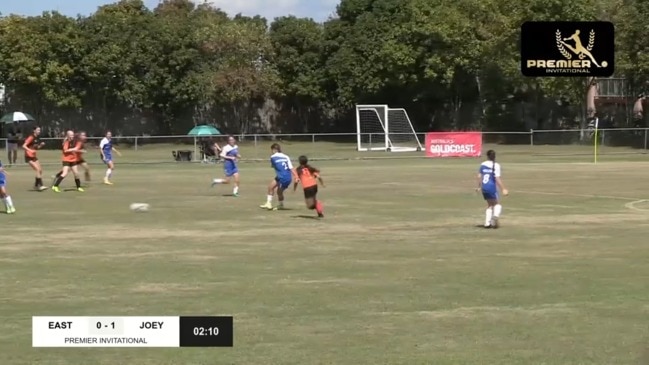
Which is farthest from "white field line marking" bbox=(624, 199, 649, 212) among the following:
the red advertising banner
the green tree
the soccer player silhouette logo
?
the green tree

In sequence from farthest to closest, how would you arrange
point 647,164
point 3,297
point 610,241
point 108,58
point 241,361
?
point 108,58 < point 647,164 < point 610,241 < point 3,297 < point 241,361

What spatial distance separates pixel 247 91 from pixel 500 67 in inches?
726

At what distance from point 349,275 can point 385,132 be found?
4700cm

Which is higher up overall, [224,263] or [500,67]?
[500,67]

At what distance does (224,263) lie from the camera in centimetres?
1584

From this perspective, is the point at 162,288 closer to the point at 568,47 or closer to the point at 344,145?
the point at 568,47

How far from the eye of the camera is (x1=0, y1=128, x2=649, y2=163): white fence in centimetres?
5838

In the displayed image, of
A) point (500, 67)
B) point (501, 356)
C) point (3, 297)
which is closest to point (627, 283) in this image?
point (501, 356)

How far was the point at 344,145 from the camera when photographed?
69.1 m

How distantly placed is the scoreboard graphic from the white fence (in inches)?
1796

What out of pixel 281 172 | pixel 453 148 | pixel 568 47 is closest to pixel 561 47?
pixel 568 47

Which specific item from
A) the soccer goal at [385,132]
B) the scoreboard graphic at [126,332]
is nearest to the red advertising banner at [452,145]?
the soccer goal at [385,132]

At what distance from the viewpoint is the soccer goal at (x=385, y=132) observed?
61.4 m

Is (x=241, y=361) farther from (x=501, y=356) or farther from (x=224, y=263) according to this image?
(x=224, y=263)
